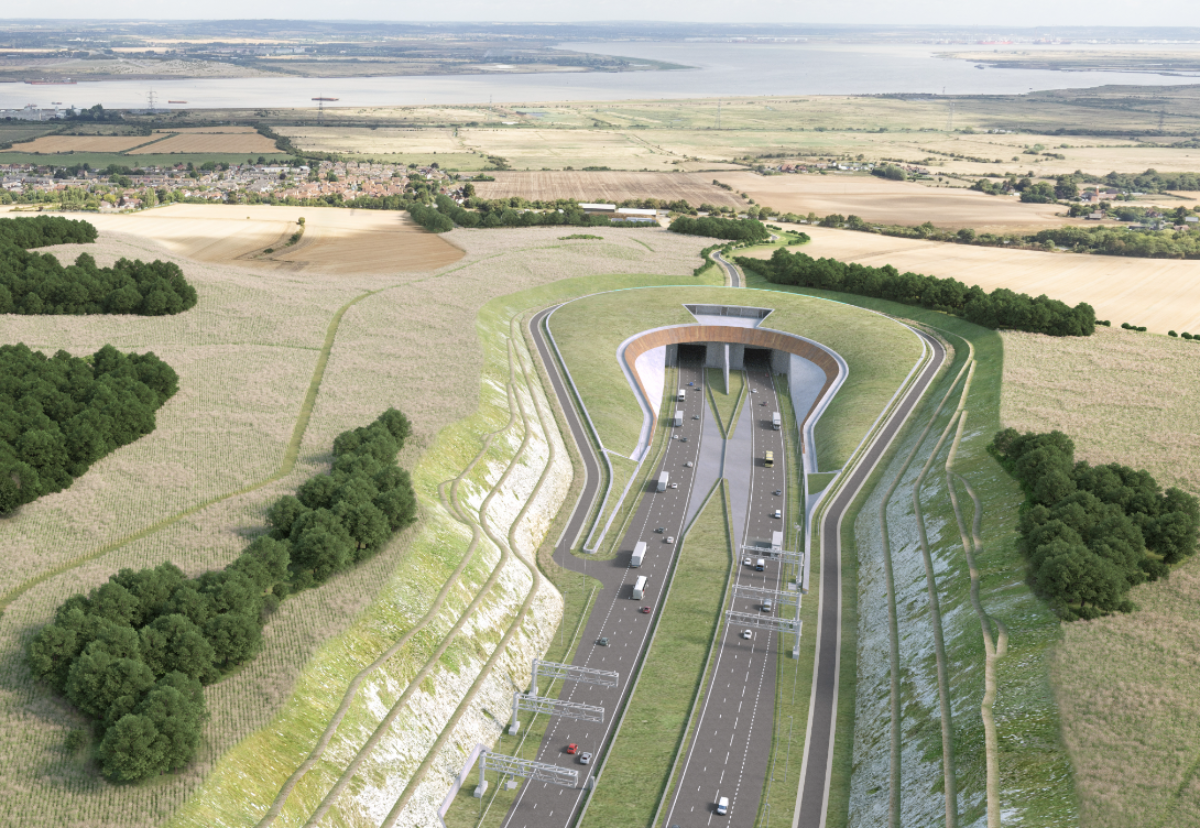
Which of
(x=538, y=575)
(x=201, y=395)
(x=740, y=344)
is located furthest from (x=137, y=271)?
(x=740, y=344)

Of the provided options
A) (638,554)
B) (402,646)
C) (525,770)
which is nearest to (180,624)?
(402,646)

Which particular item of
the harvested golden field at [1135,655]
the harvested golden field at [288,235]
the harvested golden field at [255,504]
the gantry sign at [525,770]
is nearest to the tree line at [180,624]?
the harvested golden field at [255,504]

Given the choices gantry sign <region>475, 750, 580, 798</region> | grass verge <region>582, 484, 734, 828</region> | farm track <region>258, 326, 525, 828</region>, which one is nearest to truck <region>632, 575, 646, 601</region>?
grass verge <region>582, 484, 734, 828</region>

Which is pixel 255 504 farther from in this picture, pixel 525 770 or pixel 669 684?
pixel 669 684

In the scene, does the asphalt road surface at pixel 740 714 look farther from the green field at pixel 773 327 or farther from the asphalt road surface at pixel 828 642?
the green field at pixel 773 327

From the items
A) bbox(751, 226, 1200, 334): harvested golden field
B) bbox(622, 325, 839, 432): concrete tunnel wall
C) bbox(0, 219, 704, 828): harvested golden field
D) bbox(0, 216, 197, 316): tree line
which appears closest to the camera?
bbox(0, 219, 704, 828): harvested golden field

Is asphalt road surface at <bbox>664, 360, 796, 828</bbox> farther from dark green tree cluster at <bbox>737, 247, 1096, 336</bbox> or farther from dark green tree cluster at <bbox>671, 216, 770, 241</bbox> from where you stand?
dark green tree cluster at <bbox>671, 216, 770, 241</bbox>
